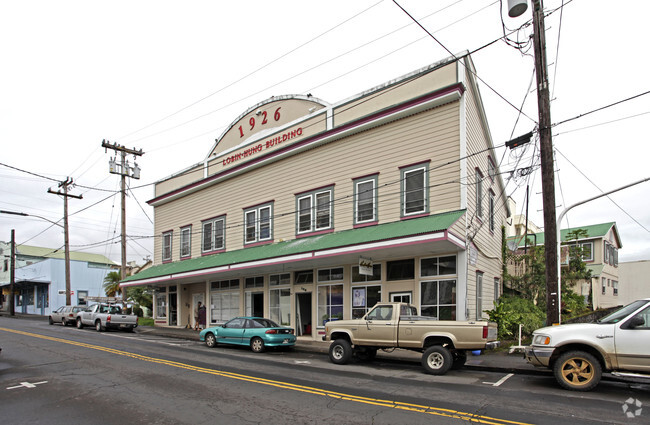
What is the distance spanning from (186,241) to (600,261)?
2771 cm

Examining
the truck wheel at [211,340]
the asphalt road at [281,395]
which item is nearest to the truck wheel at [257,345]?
the truck wheel at [211,340]

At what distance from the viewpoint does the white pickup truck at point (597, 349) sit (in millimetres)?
8125

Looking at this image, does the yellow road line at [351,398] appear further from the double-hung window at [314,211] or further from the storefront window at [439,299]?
the double-hung window at [314,211]

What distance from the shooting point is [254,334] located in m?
15.8

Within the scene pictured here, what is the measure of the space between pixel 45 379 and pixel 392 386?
26.0ft

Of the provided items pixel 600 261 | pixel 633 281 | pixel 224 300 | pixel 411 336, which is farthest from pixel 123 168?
pixel 633 281

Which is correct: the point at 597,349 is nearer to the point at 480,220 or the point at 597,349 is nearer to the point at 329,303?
the point at 480,220

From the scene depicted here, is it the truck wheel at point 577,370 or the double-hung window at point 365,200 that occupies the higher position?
the double-hung window at point 365,200

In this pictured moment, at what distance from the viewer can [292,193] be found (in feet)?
65.5

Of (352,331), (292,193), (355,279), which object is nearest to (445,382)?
(352,331)

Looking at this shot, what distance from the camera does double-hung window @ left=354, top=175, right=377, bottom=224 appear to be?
16.7 meters

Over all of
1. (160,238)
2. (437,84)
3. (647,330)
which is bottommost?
(647,330)

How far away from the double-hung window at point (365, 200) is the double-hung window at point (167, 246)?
1527 centimetres

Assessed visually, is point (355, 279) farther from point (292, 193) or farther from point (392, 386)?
point (392, 386)
